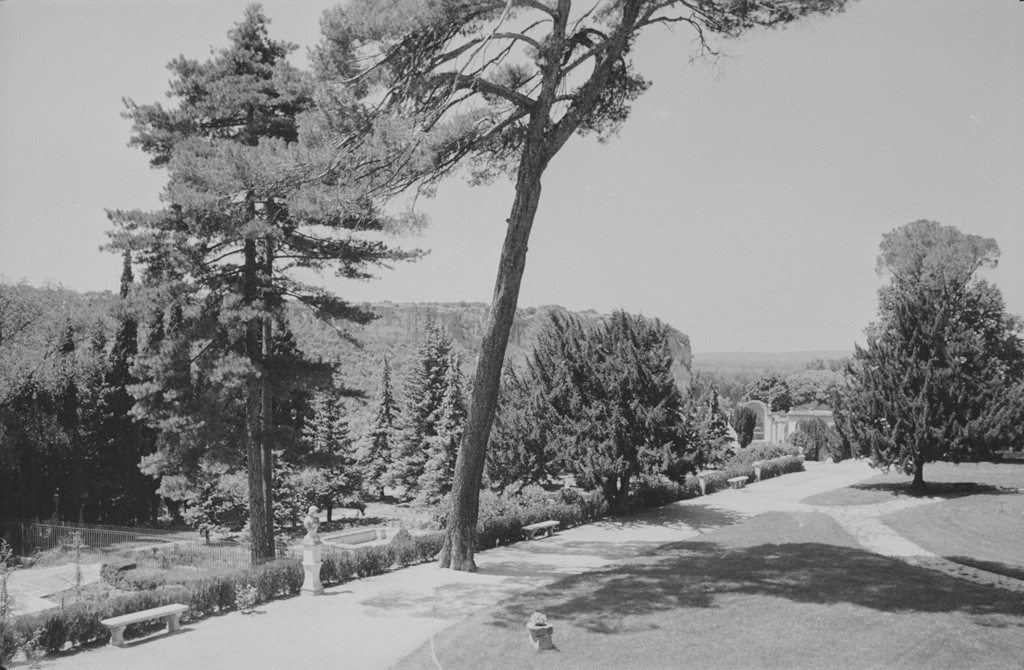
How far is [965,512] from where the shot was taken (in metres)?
17.2

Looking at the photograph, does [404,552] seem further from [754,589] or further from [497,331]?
[754,589]

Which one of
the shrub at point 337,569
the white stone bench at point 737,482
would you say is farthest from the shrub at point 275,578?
the white stone bench at point 737,482

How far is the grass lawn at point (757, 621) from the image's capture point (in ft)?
22.6

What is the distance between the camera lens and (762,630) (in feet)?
25.7

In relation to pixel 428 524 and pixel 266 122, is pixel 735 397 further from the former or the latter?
pixel 266 122

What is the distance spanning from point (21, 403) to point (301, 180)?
22.8 meters

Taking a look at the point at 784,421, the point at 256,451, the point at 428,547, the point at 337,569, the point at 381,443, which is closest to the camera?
the point at 337,569

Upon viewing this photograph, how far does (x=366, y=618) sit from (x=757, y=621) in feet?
18.5

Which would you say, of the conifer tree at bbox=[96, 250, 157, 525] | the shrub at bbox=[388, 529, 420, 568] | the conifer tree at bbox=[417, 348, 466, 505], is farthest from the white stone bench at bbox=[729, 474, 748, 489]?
the conifer tree at bbox=[96, 250, 157, 525]

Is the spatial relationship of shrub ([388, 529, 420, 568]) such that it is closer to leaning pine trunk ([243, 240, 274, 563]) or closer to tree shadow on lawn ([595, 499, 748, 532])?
leaning pine trunk ([243, 240, 274, 563])

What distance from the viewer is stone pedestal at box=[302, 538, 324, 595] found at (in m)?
11.8

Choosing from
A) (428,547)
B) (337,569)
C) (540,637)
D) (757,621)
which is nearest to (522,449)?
(428,547)

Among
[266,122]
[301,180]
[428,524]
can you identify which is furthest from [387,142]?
[428,524]

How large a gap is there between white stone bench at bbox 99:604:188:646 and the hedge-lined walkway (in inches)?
6.2
